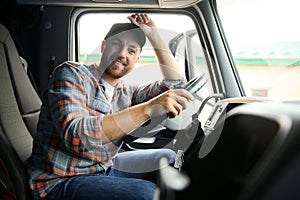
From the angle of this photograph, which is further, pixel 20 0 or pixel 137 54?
pixel 20 0

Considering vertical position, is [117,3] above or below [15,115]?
above

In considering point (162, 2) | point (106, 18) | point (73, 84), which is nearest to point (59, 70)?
point (73, 84)

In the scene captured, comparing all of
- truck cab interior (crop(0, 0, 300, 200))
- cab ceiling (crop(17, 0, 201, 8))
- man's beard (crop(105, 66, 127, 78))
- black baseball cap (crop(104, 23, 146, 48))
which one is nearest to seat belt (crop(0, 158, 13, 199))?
truck cab interior (crop(0, 0, 300, 200))

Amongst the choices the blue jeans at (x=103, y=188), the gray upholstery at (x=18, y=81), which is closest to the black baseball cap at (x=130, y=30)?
the gray upholstery at (x=18, y=81)

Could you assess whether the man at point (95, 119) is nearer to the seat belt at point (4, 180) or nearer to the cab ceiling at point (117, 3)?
the seat belt at point (4, 180)

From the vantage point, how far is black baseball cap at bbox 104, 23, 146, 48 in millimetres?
1473

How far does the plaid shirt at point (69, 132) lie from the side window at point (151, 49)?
274 millimetres

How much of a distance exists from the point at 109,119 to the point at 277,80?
935 mm

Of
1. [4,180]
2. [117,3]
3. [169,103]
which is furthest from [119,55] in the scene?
[117,3]

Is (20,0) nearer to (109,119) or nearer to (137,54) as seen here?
(137,54)

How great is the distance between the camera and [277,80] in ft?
5.57

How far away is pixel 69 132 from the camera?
1130 mm

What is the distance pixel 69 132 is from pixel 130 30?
0.56m

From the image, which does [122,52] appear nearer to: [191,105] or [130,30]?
[130,30]
